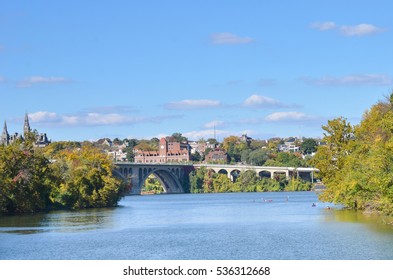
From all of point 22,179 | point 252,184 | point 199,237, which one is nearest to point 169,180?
point 252,184

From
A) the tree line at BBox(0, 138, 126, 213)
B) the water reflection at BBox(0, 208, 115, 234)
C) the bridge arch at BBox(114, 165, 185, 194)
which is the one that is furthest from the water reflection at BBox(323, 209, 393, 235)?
the bridge arch at BBox(114, 165, 185, 194)

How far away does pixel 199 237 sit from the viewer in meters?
55.9

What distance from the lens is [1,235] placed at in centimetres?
5797

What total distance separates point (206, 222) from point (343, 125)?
21910mm

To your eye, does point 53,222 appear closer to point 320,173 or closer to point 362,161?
point 362,161

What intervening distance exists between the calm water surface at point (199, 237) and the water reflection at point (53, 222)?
0.07 metres

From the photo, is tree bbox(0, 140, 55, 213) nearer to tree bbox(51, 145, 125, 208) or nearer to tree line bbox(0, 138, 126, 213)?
tree line bbox(0, 138, 126, 213)

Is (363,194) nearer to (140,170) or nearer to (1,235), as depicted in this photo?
(1,235)

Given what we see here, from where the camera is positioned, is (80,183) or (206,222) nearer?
(206,222)

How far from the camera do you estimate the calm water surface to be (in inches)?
1813

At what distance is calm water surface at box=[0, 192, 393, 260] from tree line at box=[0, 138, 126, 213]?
5.86 meters

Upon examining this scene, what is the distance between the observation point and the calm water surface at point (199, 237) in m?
46.1
